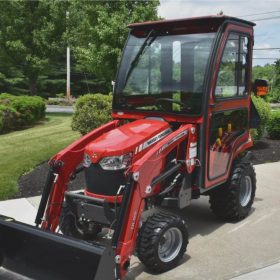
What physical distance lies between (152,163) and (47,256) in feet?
4.18

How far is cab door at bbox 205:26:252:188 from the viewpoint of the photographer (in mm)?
5160

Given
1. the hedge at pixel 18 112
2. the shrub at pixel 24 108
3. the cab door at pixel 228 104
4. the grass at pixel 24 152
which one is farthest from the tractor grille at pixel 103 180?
the shrub at pixel 24 108

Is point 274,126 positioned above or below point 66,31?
below

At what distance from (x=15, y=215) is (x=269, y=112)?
691cm

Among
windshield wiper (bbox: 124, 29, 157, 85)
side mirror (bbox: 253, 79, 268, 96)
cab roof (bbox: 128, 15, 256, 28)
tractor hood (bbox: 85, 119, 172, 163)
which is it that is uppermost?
cab roof (bbox: 128, 15, 256, 28)

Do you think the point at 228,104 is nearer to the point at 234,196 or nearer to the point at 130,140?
the point at 234,196

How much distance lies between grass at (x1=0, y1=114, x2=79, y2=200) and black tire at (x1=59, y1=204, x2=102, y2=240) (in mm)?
2202

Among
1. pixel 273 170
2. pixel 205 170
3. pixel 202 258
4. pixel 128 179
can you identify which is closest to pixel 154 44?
pixel 205 170

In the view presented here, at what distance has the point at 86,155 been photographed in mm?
4750

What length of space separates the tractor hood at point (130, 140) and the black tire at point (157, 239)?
663 millimetres

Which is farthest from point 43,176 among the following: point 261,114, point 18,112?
point 18,112

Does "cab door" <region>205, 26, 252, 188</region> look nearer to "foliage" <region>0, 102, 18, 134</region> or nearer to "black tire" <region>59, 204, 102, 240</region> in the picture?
"black tire" <region>59, 204, 102, 240</region>

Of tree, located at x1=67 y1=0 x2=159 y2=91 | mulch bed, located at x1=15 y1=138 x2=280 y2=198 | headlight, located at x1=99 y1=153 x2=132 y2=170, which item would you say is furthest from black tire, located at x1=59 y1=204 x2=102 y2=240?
tree, located at x1=67 y1=0 x2=159 y2=91

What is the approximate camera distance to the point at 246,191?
20.3 ft
